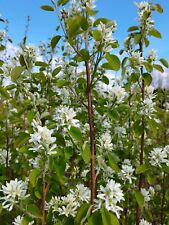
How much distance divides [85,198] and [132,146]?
117 centimetres

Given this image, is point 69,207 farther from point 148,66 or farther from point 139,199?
point 148,66

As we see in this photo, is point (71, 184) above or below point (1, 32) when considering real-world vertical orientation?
below

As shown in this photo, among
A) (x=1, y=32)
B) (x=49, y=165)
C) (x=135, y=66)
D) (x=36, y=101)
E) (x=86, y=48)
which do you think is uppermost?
(x=1, y=32)

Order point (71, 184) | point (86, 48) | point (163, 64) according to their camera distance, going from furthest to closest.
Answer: point (163, 64) → point (71, 184) → point (86, 48)

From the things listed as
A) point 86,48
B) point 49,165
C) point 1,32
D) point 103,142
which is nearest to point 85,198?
point 103,142

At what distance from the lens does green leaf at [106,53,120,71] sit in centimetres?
195

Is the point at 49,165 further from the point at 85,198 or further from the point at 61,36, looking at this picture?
the point at 61,36

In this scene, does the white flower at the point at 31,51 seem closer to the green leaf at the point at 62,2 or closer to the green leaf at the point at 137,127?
the green leaf at the point at 62,2

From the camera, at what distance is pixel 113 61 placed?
1.96 metres

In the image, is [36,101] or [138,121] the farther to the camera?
[138,121]

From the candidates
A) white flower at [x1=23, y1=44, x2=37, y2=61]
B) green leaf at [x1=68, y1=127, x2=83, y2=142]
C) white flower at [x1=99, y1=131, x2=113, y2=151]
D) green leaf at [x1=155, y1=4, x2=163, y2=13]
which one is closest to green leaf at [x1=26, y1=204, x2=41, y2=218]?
green leaf at [x1=68, y1=127, x2=83, y2=142]

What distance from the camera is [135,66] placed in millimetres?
2746

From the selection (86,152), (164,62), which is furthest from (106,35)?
(164,62)

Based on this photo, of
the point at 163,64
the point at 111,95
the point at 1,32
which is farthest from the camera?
the point at 1,32
